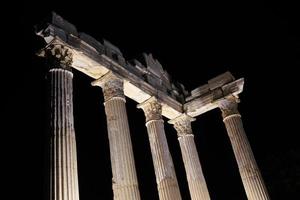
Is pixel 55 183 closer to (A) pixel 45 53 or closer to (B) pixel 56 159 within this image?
(B) pixel 56 159

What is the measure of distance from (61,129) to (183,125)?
53.0 feet

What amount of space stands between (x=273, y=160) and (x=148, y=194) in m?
15.6

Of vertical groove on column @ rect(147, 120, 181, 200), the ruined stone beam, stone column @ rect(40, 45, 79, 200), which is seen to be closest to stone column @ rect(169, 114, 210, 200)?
the ruined stone beam

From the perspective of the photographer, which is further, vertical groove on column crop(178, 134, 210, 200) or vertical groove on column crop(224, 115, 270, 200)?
vertical groove on column crop(178, 134, 210, 200)

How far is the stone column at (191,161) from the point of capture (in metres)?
29.8

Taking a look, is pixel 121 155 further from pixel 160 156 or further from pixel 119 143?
pixel 160 156

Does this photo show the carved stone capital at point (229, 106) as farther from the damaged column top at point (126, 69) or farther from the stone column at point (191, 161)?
the stone column at point (191, 161)

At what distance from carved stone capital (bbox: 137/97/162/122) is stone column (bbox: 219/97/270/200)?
6.46 metres

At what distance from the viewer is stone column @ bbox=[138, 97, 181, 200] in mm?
25797

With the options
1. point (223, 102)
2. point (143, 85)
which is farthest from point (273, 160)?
→ point (143, 85)

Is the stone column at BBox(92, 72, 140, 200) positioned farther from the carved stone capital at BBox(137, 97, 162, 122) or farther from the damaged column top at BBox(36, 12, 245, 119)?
the carved stone capital at BBox(137, 97, 162, 122)

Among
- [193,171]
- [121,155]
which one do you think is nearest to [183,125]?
[193,171]

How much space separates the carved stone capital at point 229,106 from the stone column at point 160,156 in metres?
6.23

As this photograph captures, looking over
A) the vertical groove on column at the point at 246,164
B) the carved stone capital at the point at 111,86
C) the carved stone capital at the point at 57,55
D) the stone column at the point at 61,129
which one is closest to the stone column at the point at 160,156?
the carved stone capital at the point at 111,86
